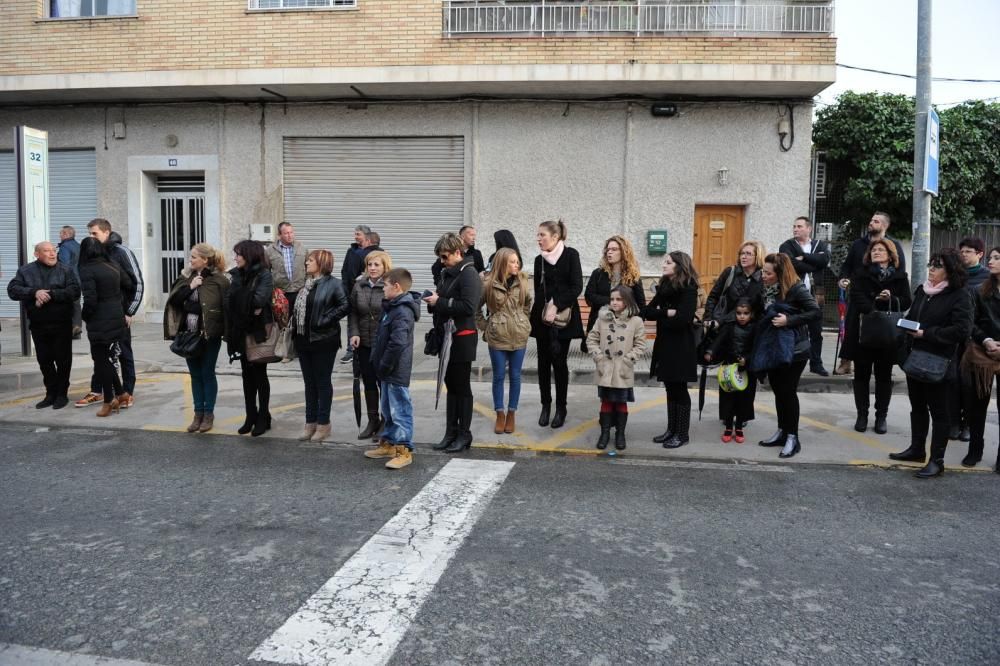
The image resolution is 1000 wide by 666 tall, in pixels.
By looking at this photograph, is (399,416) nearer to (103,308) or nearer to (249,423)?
(249,423)

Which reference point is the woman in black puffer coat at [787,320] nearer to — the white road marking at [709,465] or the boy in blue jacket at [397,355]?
the white road marking at [709,465]

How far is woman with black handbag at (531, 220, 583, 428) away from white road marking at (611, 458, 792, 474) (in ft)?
3.70

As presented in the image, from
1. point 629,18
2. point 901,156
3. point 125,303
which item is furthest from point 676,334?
point 901,156

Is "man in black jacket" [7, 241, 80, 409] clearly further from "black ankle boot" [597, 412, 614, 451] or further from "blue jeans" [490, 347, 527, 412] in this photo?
"black ankle boot" [597, 412, 614, 451]

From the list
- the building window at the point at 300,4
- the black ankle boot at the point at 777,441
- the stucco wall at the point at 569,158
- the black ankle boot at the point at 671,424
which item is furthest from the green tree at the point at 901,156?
the black ankle boot at the point at 671,424

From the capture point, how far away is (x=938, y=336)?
19.1 feet

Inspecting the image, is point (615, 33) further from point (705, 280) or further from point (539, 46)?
point (705, 280)

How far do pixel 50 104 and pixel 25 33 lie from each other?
1.26 m

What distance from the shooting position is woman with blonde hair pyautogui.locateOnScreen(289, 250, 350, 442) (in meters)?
6.65

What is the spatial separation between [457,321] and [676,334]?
1.88 m

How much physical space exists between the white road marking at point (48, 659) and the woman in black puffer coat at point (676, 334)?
183 inches

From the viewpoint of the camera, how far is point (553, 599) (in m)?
3.70

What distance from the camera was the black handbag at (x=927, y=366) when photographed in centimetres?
586

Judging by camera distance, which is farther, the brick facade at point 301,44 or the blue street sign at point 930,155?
the brick facade at point 301,44
